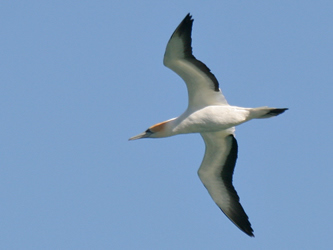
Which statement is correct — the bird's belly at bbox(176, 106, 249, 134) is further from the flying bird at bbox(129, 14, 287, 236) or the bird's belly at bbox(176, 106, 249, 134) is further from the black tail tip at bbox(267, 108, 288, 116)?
the black tail tip at bbox(267, 108, 288, 116)

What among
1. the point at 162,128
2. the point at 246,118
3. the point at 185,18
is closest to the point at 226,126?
the point at 246,118

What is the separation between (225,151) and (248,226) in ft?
6.84

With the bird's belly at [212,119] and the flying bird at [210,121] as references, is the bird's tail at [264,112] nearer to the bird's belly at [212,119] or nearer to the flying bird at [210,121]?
the flying bird at [210,121]

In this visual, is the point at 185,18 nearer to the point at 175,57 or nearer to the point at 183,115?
the point at 175,57

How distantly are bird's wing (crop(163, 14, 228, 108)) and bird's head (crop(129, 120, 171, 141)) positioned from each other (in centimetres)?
89

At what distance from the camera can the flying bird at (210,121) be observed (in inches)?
666

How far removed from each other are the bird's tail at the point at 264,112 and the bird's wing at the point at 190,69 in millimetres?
861

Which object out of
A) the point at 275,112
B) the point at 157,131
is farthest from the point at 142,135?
the point at 275,112

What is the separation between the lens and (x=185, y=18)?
54.5ft

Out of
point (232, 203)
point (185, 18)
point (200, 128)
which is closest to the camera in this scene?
point (185, 18)

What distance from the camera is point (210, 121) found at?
17.5 m

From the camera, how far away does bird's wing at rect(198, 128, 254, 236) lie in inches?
738

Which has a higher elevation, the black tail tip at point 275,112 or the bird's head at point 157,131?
the bird's head at point 157,131

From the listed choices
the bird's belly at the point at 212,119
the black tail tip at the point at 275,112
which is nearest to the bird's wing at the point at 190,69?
the bird's belly at the point at 212,119
